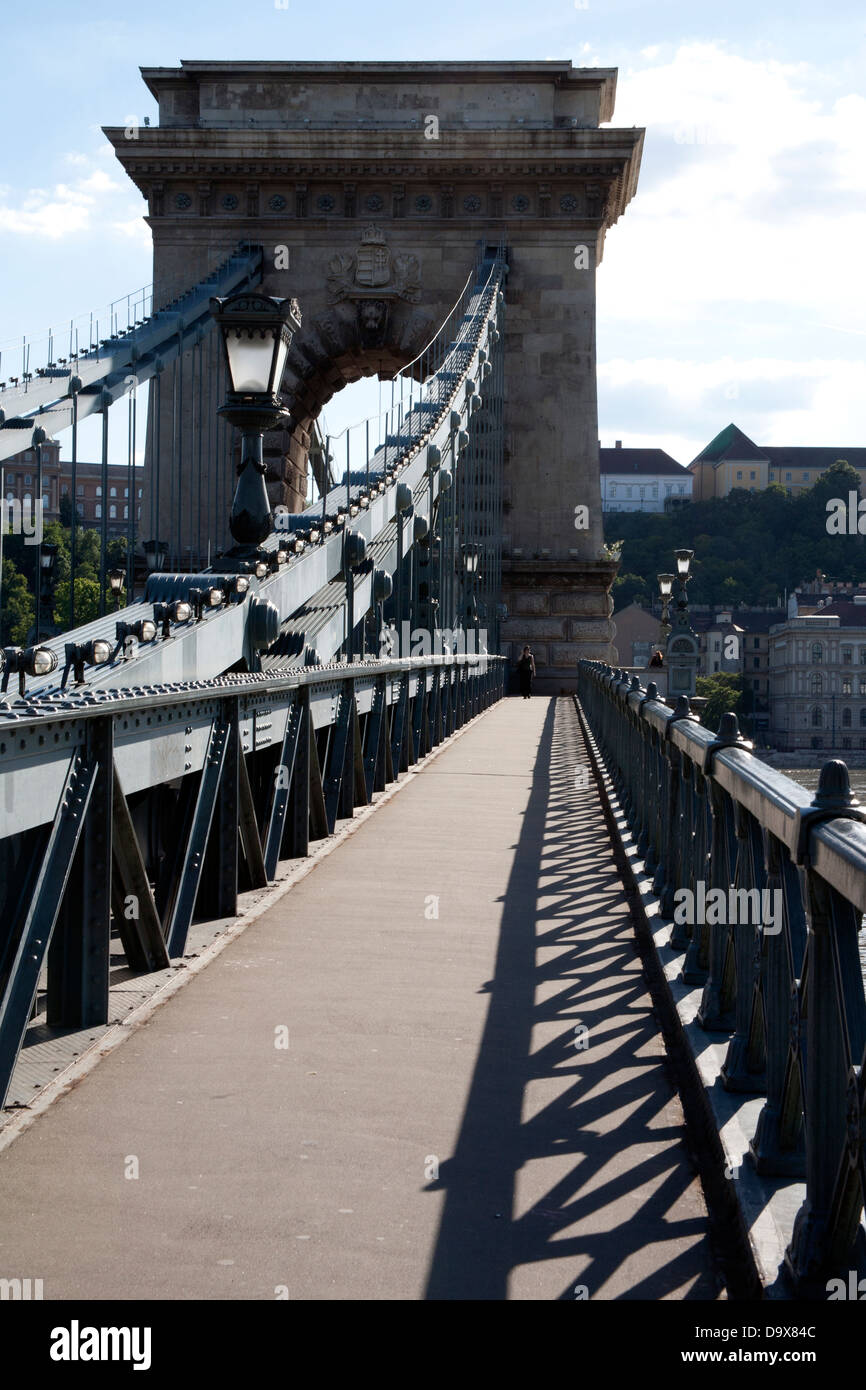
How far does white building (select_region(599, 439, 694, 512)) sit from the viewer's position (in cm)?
16188

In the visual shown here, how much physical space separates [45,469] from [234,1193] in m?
25.3

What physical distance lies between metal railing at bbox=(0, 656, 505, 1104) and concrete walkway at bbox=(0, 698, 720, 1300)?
264 mm

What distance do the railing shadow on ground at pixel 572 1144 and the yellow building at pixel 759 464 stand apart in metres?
154

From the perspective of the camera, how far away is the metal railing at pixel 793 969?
2.58 m

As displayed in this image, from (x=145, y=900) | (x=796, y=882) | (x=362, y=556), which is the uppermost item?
(x=362, y=556)

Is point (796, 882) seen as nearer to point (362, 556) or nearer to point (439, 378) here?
point (362, 556)

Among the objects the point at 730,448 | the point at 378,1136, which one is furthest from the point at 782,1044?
the point at 730,448

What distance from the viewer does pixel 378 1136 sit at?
151 inches

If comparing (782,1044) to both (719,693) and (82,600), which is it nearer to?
(82,600)

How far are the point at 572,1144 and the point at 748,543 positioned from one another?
393ft

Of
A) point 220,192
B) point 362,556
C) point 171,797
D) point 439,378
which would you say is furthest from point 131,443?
point 220,192

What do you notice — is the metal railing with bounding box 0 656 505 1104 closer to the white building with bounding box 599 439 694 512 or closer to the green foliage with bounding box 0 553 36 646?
the green foliage with bounding box 0 553 36 646

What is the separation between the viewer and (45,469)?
27.5 m

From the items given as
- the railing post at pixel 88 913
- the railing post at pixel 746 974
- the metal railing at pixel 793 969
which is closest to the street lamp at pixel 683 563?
the metal railing at pixel 793 969
